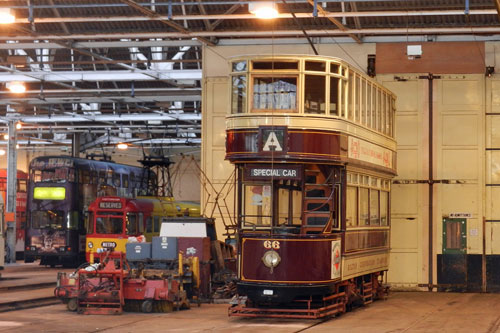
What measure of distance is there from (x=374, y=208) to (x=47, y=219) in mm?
20961

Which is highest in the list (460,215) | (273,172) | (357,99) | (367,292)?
(357,99)

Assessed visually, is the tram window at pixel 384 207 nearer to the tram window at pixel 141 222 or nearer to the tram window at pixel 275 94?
the tram window at pixel 275 94

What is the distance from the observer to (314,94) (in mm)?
Answer: 19062

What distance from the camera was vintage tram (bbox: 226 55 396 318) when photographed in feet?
60.3

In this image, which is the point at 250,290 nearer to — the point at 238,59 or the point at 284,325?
the point at 284,325

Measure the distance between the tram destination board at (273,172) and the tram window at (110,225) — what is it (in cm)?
1780

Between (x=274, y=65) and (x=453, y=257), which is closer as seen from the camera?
(x=274, y=65)

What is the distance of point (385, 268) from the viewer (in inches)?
934

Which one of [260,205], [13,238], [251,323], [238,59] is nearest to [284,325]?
[251,323]

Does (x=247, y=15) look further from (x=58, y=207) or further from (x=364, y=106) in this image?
(x=58, y=207)

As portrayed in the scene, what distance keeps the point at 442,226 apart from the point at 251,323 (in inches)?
395

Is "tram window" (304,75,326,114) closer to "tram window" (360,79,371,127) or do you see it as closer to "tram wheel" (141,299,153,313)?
"tram window" (360,79,371,127)

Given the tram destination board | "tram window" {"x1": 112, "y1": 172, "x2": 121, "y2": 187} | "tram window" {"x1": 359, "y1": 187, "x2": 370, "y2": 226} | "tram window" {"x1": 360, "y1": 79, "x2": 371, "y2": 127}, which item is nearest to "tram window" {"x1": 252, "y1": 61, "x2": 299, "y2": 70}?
the tram destination board

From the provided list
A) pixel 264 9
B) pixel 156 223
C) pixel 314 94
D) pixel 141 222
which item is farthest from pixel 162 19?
pixel 156 223
